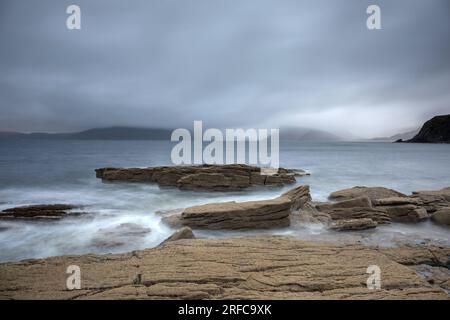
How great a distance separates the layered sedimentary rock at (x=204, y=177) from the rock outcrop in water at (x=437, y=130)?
13165 centimetres

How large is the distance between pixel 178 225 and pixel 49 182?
18959 millimetres

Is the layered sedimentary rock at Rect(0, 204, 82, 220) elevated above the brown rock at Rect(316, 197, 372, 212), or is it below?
below

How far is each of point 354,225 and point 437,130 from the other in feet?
485

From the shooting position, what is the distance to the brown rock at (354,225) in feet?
32.9

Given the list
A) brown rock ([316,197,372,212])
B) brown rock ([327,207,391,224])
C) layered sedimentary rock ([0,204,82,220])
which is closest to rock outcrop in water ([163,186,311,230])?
brown rock ([327,207,391,224])

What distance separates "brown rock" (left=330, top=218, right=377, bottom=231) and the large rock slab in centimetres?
172

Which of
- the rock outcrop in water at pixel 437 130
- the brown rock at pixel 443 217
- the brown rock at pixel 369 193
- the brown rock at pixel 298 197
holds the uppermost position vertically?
the rock outcrop in water at pixel 437 130

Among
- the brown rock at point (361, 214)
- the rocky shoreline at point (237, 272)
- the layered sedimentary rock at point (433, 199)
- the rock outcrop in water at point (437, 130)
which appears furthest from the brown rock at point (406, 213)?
the rock outcrop in water at point (437, 130)

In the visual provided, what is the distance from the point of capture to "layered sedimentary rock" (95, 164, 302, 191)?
743 inches

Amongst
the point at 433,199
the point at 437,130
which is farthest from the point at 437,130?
the point at 433,199

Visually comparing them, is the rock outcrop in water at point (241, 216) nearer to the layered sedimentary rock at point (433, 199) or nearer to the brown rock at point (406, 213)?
the brown rock at point (406, 213)

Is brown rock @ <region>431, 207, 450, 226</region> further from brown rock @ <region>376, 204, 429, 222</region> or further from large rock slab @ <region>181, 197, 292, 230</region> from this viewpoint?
large rock slab @ <region>181, 197, 292, 230</region>
